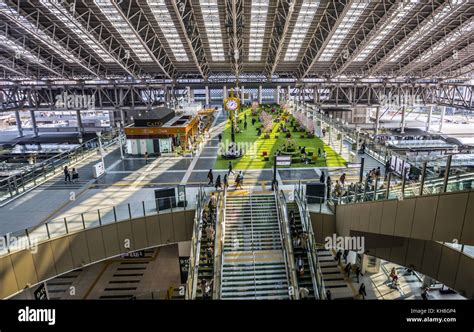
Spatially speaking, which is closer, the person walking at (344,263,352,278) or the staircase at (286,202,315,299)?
the staircase at (286,202,315,299)

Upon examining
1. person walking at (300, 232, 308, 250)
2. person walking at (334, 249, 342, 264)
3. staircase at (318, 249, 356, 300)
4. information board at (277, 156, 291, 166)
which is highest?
information board at (277, 156, 291, 166)

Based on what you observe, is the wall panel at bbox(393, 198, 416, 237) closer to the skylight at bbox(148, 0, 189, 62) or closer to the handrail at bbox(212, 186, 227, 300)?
the handrail at bbox(212, 186, 227, 300)

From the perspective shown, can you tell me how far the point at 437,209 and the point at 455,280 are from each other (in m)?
5.65

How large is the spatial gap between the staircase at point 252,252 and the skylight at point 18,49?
1472 inches

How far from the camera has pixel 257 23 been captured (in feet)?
133

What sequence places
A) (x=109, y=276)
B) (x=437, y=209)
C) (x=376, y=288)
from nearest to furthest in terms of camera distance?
(x=437, y=209), (x=376, y=288), (x=109, y=276)

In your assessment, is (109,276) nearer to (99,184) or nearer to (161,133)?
(99,184)

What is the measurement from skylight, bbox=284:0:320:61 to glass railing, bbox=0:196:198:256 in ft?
91.8

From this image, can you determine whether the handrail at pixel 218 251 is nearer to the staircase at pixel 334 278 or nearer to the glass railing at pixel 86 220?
the glass railing at pixel 86 220

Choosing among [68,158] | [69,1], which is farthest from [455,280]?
[69,1]

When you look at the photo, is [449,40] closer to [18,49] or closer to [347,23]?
[347,23]

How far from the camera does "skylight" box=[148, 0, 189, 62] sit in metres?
34.7

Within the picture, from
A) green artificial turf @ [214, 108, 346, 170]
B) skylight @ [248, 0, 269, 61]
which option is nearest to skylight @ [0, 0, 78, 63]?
green artificial turf @ [214, 108, 346, 170]
